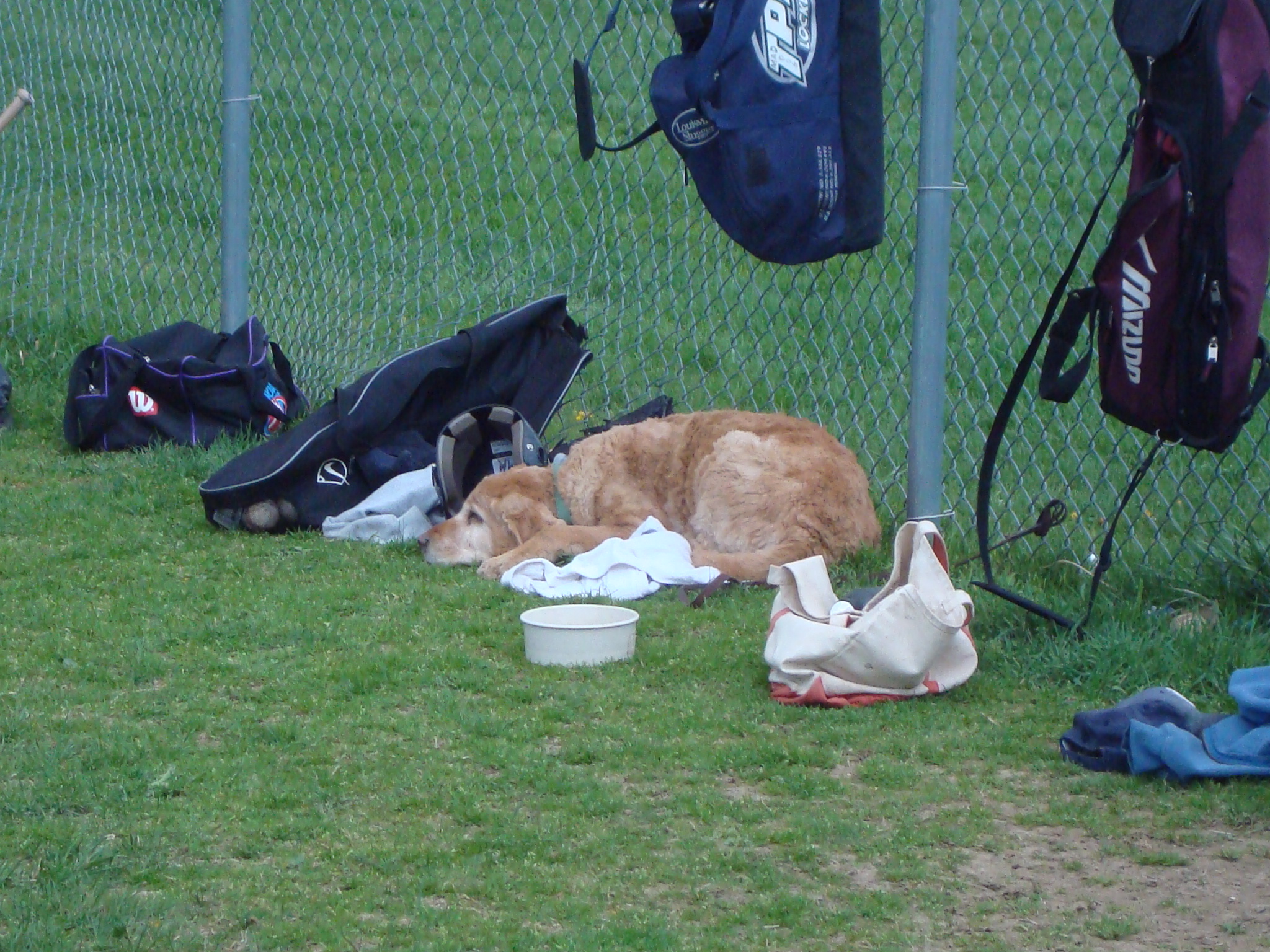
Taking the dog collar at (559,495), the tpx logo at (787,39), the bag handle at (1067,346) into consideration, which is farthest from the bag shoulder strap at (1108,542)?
the dog collar at (559,495)

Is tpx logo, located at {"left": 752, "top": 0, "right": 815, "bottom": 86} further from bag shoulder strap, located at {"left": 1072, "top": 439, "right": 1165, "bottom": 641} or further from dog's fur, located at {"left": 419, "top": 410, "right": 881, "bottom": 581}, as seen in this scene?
dog's fur, located at {"left": 419, "top": 410, "right": 881, "bottom": 581}

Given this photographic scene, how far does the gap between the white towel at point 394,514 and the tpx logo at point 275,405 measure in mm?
1022

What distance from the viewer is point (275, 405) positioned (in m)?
6.30

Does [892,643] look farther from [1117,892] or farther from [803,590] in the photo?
[1117,892]

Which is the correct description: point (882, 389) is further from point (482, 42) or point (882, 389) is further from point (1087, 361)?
point (482, 42)

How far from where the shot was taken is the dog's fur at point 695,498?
4789 millimetres

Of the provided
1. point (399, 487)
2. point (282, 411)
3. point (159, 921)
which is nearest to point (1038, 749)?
point (159, 921)

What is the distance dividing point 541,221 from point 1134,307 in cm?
378

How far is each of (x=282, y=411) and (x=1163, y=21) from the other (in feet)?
14.4

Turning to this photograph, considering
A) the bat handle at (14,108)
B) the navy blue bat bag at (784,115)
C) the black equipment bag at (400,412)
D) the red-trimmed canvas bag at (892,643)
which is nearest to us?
the red-trimmed canvas bag at (892,643)

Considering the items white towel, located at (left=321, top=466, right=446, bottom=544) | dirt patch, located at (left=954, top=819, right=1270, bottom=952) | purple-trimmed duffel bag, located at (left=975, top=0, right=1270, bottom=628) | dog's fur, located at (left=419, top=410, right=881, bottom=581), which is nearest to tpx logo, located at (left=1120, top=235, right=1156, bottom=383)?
purple-trimmed duffel bag, located at (left=975, top=0, right=1270, bottom=628)

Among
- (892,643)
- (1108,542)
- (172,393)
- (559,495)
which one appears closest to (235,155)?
(172,393)

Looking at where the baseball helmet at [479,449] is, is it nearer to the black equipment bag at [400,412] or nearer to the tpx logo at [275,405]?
the black equipment bag at [400,412]

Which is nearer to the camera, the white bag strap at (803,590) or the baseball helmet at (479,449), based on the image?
the white bag strap at (803,590)
